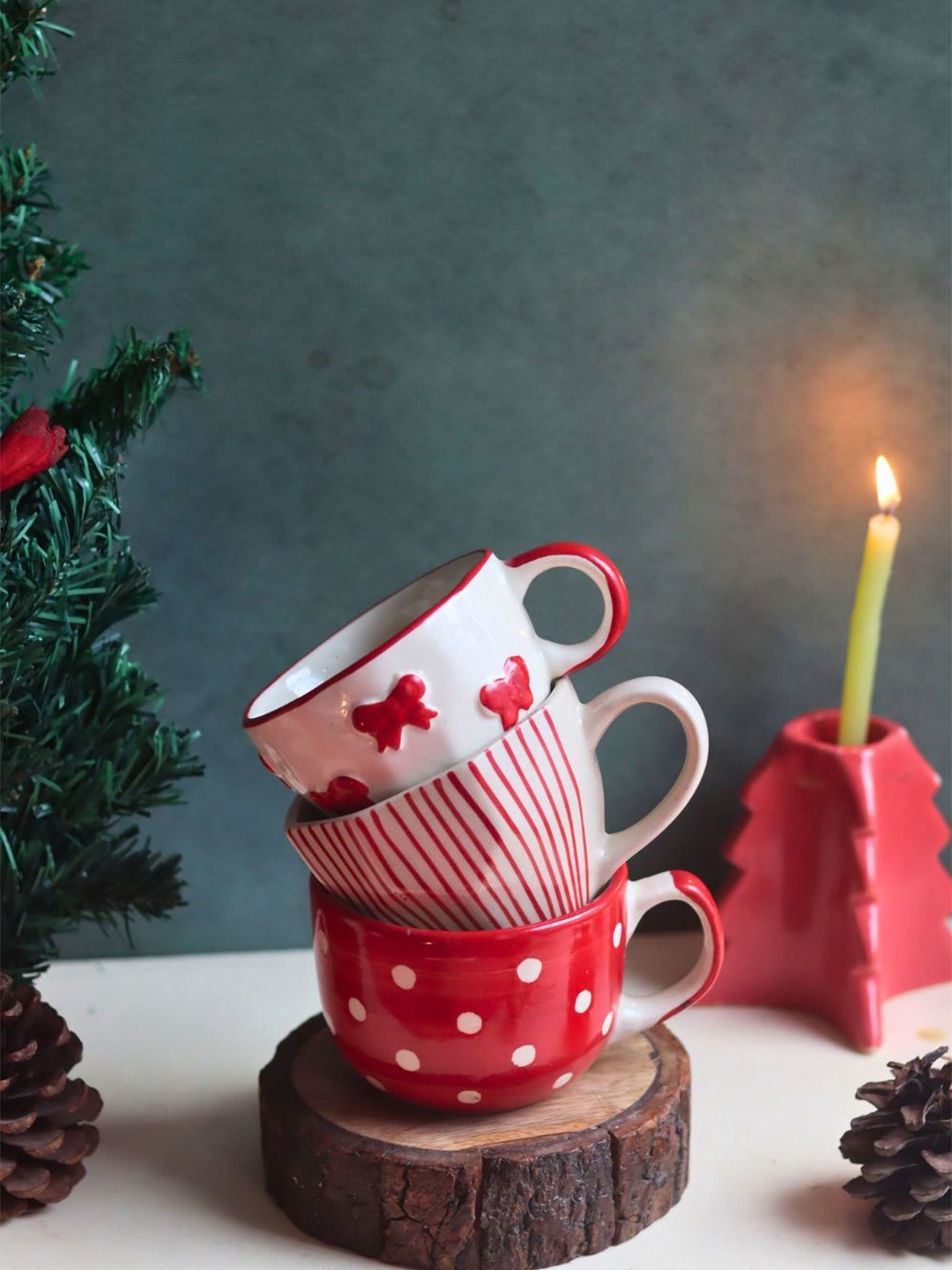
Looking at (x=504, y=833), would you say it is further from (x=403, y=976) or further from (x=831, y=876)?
(x=831, y=876)

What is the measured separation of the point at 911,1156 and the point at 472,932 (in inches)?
9.3

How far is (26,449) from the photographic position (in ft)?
1.97

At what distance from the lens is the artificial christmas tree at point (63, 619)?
0.62 meters

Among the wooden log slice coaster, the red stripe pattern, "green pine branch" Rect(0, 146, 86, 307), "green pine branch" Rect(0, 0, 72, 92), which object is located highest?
"green pine branch" Rect(0, 0, 72, 92)

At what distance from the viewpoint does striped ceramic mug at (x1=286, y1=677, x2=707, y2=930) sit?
1.94 feet

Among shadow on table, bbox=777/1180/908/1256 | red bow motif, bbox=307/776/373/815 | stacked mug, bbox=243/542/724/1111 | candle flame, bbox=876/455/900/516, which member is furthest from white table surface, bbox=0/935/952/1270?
candle flame, bbox=876/455/900/516

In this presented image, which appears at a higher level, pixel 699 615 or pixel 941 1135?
pixel 699 615

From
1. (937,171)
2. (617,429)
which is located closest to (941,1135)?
(617,429)

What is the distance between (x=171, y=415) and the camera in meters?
0.84

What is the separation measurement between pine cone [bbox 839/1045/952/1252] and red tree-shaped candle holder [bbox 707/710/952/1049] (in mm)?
170

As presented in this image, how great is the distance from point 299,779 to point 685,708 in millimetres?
184

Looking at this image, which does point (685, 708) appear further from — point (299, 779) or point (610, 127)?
point (610, 127)

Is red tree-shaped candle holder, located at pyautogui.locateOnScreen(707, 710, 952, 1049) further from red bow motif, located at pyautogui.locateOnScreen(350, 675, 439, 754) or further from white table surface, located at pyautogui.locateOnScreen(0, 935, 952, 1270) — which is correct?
red bow motif, located at pyautogui.locateOnScreen(350, 675, 439, 754)

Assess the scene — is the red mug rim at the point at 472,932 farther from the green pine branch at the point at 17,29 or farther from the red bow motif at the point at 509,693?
the green pine branch at the point at 17,29
